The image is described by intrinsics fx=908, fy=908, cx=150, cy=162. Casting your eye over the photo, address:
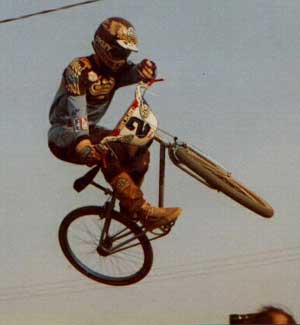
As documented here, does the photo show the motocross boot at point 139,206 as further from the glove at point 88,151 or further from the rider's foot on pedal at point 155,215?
the glove at point 88,151

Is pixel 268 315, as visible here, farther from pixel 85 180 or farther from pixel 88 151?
pixel 85 180

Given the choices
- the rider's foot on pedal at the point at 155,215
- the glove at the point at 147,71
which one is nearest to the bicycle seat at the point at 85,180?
the rider's foot on pedal at the point at 155,215

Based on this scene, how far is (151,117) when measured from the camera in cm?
1039

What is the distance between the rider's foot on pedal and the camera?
35.2 ft

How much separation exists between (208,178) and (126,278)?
6.18 feet

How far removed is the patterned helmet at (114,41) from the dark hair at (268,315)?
19.3 feet

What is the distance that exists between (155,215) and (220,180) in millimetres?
883

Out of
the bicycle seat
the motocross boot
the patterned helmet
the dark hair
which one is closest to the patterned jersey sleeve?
the patterned helmet

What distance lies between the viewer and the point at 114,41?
1054 centimetres

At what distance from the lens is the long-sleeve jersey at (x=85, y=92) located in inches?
406

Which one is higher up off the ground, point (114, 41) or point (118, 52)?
point (114, 41)

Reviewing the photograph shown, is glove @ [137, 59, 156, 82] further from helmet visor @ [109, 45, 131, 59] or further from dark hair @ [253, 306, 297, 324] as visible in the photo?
dark hair @ [253, 306, 297, 324]

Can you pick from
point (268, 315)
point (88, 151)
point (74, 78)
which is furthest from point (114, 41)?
point (268, 315)

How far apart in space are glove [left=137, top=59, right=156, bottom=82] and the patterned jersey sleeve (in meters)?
0.64
